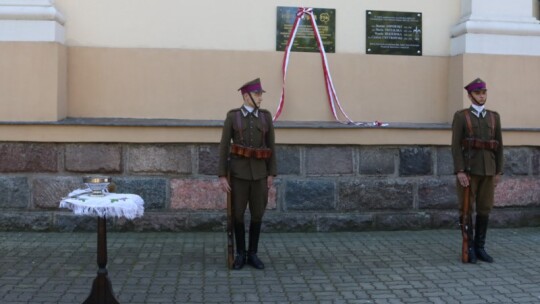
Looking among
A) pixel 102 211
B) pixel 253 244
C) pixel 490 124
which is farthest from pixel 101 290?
pixel 490 124

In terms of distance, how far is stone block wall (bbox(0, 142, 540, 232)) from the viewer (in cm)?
778

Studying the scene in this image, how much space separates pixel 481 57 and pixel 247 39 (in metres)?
3.31

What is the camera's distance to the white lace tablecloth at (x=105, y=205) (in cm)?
465

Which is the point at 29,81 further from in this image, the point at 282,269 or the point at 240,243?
the point at 282,269

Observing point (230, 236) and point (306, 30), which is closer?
point (230, 236)

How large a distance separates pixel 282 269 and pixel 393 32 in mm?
4172

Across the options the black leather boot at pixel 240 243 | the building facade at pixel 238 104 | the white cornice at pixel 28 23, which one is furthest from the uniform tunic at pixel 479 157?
the white cornice at pixel 28 23

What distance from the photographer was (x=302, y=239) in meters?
7.73

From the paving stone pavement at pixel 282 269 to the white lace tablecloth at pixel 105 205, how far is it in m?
0.91

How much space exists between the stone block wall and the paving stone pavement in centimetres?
21

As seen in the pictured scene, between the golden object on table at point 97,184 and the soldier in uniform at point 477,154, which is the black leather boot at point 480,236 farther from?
the golden object on table at point 97,184

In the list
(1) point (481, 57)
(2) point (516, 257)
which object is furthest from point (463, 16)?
(2) point (516, 257)

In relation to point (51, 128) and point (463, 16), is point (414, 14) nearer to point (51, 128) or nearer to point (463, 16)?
point (463, 16)

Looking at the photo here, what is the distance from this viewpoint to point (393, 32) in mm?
8750
